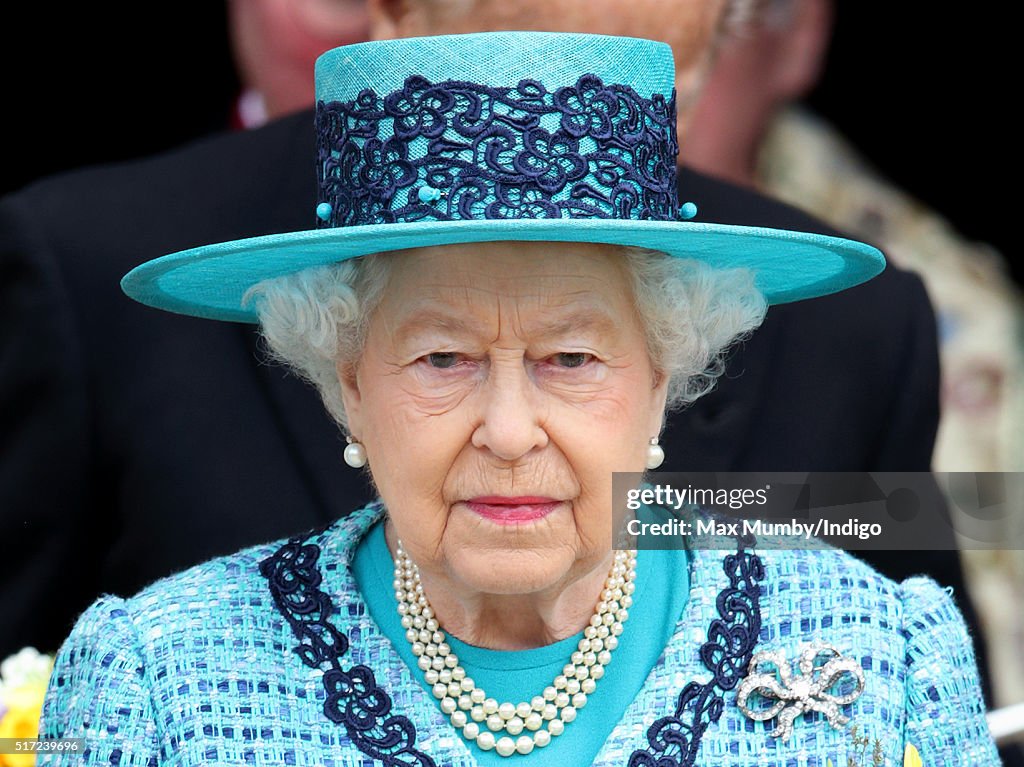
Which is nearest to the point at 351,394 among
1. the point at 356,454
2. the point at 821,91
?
the point at 356,454

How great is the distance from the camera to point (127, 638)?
2443 mm

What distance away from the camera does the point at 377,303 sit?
2.37 metres

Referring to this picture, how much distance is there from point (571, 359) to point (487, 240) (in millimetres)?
215

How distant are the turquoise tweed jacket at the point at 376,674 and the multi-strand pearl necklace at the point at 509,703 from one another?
4 cm

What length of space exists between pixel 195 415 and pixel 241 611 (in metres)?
0.81

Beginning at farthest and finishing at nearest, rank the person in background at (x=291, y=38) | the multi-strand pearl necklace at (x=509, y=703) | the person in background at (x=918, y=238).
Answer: the person in background at (x=918, y=238), the person in background at (x=291, y=38), the multi-strand pearl necklace at (x=509, y=703)

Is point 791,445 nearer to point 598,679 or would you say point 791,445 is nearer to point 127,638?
point 598,679

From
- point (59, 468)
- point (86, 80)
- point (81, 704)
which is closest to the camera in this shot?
point (81, 704)

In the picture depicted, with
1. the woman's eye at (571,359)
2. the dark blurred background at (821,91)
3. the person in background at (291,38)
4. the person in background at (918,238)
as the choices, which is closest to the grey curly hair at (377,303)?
the woman's eye at (571,359)

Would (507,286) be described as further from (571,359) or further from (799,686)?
(799,686)

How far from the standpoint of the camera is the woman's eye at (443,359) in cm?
231

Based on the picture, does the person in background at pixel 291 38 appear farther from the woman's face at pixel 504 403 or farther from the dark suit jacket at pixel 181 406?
the woman's face at pixel 504 403

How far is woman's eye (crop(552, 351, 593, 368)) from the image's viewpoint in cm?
231

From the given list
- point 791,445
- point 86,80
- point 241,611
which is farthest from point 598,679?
point 86,80
